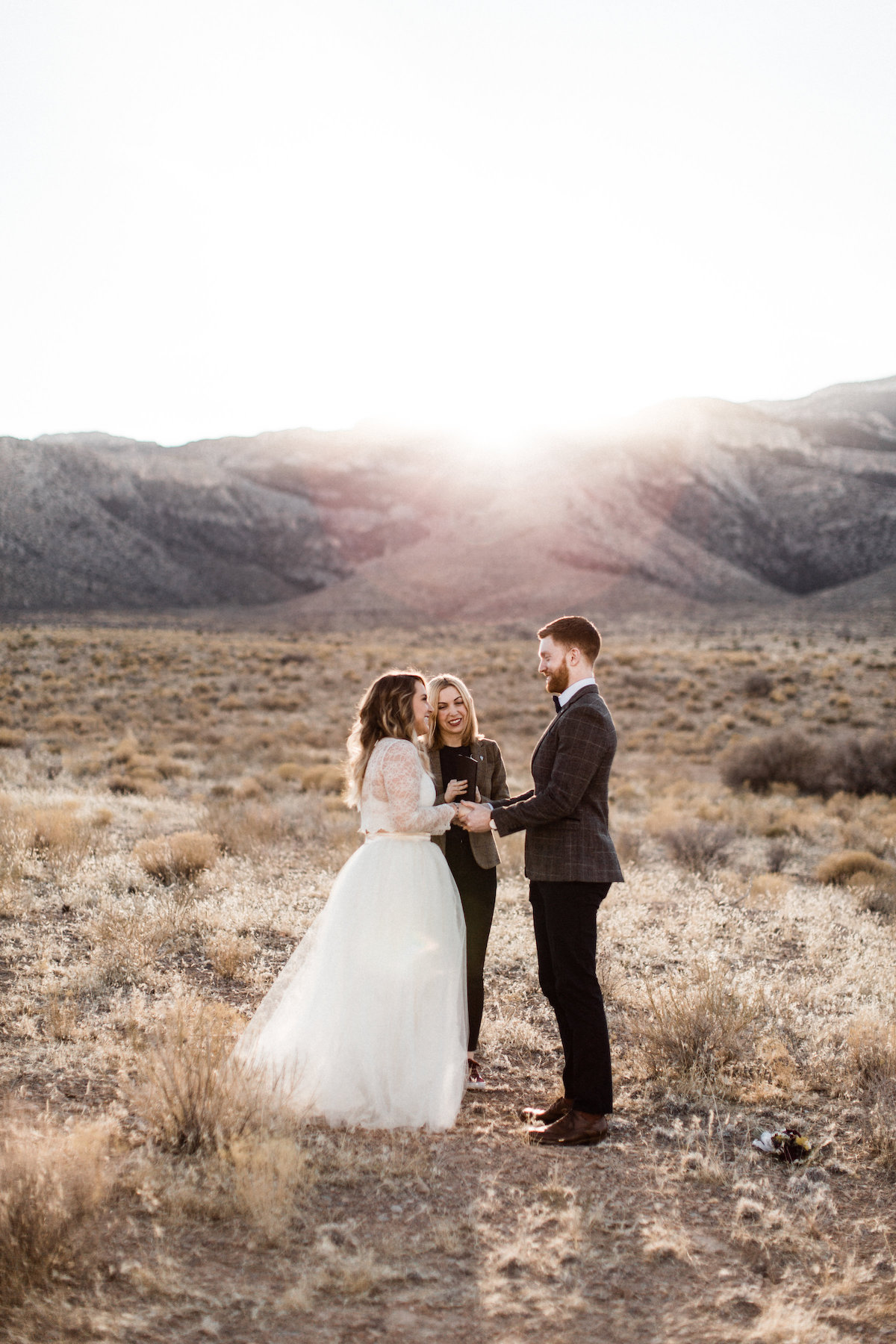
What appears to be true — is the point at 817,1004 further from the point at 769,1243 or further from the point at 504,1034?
the point at 769,1243

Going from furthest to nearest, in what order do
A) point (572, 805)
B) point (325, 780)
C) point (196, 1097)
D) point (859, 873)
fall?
point (325, 780), point (859, 873), point (572, 805), point (196, 1097)

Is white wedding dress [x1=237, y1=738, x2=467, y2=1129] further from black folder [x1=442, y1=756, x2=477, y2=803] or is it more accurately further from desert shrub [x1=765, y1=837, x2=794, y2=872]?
desert shrub [x1=765, y1=837, x2=794, y2=872]

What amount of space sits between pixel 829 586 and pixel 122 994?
299 ft

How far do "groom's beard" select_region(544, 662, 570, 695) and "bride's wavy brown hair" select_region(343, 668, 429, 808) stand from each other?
0.61m

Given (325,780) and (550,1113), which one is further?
(325,780)

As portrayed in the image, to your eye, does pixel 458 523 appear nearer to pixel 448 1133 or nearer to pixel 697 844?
pixel 697 844

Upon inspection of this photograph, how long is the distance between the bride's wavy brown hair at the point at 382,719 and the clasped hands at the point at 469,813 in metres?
0.18

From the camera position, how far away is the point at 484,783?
4.59 metres

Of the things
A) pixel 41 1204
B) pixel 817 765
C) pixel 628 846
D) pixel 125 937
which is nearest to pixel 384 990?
pixel 41 1204

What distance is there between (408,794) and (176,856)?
184 inches

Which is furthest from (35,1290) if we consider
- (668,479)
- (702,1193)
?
(668,479)

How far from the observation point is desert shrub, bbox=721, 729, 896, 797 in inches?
599

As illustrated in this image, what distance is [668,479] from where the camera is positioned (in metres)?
98.2

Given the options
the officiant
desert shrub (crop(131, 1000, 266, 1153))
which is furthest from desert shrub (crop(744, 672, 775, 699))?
desert shrub (crop(131, 1000, 266, 1153))
